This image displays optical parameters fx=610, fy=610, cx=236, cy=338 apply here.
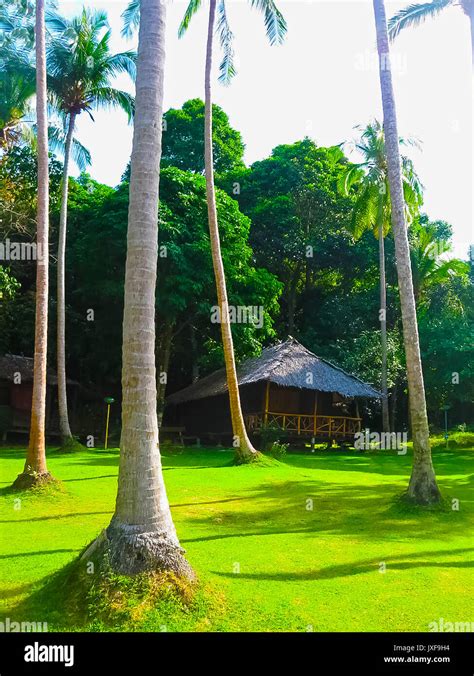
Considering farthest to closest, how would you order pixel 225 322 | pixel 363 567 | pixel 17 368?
pixel 17 368
pixel 225 322
pixel 363 567

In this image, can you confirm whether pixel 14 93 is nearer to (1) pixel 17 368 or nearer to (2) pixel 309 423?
(1) pixel 17 368

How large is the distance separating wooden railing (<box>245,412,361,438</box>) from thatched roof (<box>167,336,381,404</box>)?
152 cm

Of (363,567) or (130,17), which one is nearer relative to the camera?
(363,567)

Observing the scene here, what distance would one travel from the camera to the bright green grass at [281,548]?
5.33 meters

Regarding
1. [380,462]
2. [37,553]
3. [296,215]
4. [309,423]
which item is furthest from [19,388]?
[37,553]

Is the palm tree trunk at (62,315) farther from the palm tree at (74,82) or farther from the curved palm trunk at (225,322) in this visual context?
the curved palm trunk at (225,322)

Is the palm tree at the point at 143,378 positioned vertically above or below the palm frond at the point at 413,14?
below

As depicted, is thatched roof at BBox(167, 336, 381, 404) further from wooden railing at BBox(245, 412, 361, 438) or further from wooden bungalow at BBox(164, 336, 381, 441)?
wooden railing at BBox(245, 412, 361, 438)

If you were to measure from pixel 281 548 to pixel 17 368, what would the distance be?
22.0 metres

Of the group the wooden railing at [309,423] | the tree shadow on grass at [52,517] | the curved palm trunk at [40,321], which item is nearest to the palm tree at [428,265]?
the wooden railing at [309,423]

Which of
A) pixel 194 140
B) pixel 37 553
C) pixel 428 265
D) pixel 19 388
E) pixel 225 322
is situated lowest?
pixel 37 553

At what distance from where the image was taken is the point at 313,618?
17.4 ft

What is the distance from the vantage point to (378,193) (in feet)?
90.0
